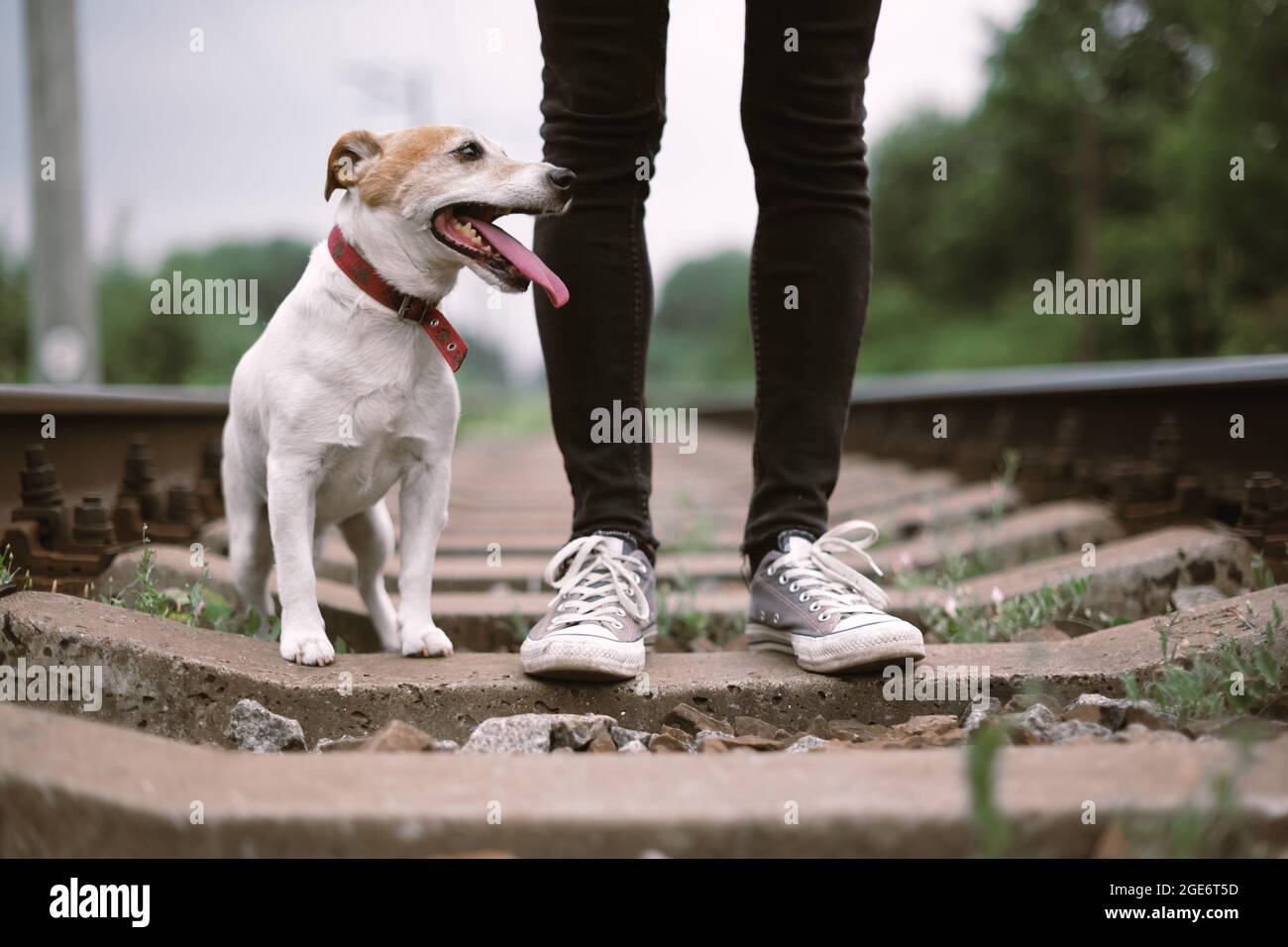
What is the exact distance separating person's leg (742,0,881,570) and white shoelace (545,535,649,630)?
1.05 ft

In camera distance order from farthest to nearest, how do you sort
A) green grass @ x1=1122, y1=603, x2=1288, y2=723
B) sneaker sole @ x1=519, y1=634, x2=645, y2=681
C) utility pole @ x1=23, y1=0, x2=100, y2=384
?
utility pole @ x1=23, y1=0, x2=100, y2=384, sneaker sole @ x1=519, y1=634, x2=645, y2=681, green grass @ x1=1122, y1=603, x2=1288, y2=723

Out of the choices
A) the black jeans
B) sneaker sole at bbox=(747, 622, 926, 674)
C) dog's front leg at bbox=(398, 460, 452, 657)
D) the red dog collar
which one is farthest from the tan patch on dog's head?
sneaker sole at bbox=(747, 622, 926, 674)

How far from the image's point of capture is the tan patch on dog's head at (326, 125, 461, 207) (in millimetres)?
2535

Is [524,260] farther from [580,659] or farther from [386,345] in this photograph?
[580,659]

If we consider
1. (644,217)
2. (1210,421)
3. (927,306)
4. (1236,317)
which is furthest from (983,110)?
(644,217)

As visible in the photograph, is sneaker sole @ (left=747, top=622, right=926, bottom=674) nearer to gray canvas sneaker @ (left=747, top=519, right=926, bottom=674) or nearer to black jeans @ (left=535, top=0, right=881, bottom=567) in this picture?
gray canvas sneaker @ (left=747, top=519, right=926, bottom=674)

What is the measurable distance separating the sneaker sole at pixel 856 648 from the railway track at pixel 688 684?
4 cm

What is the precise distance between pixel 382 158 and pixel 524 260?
1.47ft

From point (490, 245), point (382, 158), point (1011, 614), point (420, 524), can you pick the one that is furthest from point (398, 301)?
point (1011, 614)

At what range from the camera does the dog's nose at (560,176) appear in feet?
7.75

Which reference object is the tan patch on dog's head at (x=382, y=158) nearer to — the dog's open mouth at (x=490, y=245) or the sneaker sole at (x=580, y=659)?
the dog's open mouth at (x=490, y=245)

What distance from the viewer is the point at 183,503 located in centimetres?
356

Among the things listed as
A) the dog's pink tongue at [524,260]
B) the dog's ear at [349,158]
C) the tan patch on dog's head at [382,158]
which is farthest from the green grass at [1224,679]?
the dog's ear at [349,158]

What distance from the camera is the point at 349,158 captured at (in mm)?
2584
